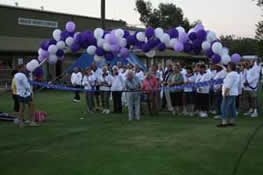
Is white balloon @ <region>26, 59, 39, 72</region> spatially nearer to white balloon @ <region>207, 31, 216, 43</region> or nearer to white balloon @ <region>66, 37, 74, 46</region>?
white balloon @ <region>66, 37, 74, 46</region>

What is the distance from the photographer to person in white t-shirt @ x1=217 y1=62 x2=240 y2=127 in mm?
9289

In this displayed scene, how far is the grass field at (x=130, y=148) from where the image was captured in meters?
5.93

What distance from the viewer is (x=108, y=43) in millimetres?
11883

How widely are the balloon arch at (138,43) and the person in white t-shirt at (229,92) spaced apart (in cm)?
141

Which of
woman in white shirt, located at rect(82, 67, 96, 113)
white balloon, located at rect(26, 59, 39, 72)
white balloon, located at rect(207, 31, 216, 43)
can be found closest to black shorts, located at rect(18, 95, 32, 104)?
white balloon, located at rect(26, 59, 39, 72)

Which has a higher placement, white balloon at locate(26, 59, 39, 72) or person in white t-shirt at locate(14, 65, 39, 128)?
white balloon at locate(26, 59, 39, 72)

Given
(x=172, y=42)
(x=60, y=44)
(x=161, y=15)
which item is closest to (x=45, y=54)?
(x=60, y=44)

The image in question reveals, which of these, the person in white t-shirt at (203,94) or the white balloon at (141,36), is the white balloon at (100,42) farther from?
the person in white t-shirt at (203,94)

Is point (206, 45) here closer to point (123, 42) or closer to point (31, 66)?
point (123, 42)

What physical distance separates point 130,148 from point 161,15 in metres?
58.1

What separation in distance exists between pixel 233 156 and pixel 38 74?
27.8ft

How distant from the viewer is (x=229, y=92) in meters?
9.41

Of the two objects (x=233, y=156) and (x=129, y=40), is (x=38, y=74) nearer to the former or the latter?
(x=129, y=40)

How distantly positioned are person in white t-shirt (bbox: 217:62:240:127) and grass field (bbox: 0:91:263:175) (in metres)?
0.48
